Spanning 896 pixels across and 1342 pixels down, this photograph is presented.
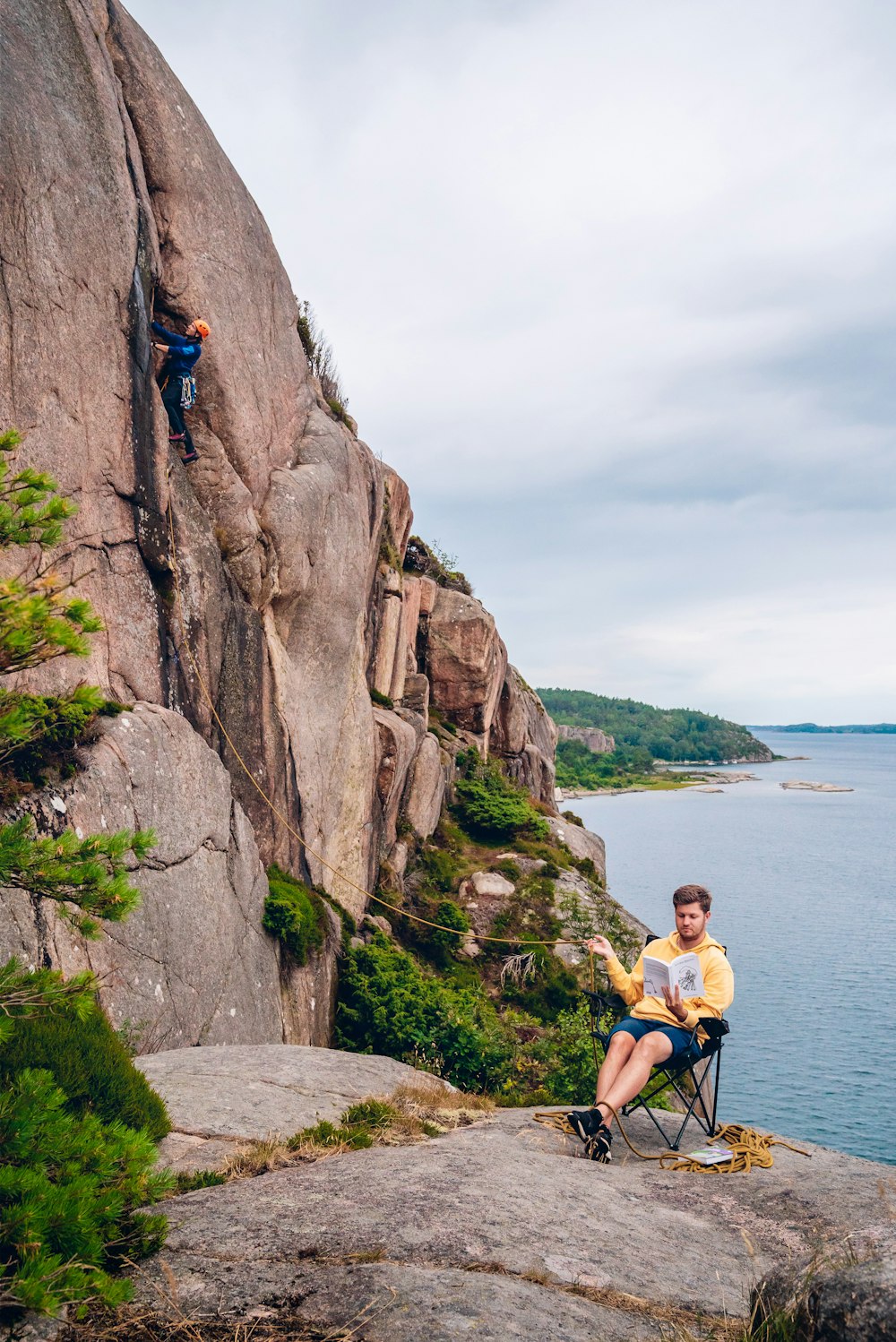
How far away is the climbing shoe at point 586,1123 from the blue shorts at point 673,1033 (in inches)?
28.8

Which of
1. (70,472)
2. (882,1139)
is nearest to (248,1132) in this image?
(70,472)

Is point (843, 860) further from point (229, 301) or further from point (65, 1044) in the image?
point (65, 1044)

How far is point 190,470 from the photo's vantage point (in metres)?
15.7

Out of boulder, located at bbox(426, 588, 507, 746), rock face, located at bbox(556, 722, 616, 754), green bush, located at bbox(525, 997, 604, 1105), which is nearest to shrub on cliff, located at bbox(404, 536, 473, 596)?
boulder, located at bbox(426, 588, 507, 746)

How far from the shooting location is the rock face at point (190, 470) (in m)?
11.6

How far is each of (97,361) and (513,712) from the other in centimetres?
3096

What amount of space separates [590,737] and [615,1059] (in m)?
161

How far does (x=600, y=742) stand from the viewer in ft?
550

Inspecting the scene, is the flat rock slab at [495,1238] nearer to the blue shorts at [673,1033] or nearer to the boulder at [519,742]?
the blue shorts at [673,1033]

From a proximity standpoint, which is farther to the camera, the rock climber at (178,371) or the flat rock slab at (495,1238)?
the rock climber at (178,371)

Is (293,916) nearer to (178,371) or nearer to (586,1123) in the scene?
(586,1123)

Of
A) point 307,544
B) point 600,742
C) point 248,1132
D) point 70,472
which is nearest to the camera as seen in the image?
point 248,1132

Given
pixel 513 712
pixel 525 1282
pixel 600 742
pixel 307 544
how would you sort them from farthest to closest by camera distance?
pixel 600 742, pixel 513 712, pixel 307 544, pixel 525 1282

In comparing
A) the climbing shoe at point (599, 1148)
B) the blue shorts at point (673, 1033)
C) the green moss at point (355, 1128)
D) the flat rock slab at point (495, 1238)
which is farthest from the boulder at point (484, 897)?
the flat rock slab at point (495, 1238)
